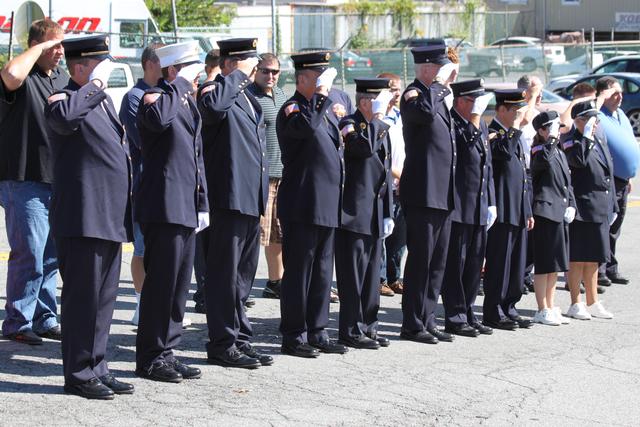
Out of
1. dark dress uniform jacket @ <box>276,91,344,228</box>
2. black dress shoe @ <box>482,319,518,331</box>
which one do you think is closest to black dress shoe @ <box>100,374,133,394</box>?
dark dress uniform jacket @ <box>276,91,344,228</box>

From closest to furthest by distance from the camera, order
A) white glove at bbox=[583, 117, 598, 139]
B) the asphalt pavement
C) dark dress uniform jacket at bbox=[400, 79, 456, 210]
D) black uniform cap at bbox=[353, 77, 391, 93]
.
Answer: the asphalt pavement < black uniform cap at bbox=[353, 77, 391, 93] < dark dress uniform jacket at bbox=[400, 79, 456, 210] < white glove at bbox=[583, 117, 598, 139]

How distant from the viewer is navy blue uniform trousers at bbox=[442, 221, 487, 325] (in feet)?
28.4

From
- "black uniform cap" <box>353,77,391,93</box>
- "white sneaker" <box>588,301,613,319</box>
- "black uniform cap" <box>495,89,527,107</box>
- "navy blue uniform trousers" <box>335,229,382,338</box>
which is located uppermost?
"black uniform cap" <box>353,77,391,93</box>

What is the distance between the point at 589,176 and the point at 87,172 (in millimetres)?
4940

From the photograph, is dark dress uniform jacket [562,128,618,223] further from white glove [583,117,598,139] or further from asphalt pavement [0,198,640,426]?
asphalt pavement [0,198,640,426]

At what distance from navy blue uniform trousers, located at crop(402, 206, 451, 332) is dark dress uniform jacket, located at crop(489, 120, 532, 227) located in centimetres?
68

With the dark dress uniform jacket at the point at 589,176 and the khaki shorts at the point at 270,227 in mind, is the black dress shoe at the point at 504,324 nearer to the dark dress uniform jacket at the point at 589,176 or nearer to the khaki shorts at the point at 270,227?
the dark dress uniform jacket at the point at 589,176

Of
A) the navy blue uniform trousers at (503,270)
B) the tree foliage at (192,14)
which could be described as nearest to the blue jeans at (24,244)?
the navy blue uniform trousers at (503,270)

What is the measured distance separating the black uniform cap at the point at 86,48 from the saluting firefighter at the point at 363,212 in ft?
6.37

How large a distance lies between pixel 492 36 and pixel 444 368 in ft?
148

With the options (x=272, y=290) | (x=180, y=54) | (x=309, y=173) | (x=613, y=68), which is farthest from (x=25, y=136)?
(x=613, y=68)

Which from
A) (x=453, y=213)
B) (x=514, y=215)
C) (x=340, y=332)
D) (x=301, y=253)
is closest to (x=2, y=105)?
(x=301, y=253)

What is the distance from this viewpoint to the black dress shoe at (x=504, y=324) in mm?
8969

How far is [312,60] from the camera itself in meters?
7.64
